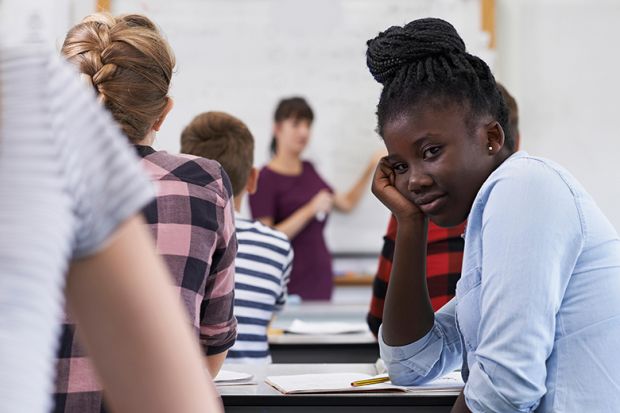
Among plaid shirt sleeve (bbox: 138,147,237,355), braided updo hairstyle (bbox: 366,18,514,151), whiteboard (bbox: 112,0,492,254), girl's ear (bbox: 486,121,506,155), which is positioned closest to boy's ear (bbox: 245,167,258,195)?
plaid shirt sleeve (bbox: 138,147,237,355)

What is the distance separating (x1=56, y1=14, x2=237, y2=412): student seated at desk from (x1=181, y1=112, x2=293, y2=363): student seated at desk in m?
0.80

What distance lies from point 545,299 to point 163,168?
2.32ft

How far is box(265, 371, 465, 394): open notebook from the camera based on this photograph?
1696mm

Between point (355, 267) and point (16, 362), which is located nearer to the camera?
point (16, 362)

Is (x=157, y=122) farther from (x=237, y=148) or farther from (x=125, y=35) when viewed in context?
(x=237, y=148)

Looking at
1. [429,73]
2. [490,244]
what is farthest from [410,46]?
[490,244]

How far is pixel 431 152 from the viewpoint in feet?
4.90

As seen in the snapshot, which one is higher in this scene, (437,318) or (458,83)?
(458,83)

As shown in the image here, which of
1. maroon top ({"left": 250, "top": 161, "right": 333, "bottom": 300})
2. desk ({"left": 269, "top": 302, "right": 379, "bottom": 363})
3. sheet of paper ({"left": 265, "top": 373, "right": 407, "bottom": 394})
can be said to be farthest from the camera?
maroon top ({"left": 250, "top": 161, "right": 333, "bottom": 300})

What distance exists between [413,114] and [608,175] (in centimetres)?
339

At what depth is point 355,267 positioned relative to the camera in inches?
183

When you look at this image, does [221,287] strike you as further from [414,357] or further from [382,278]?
[382,278]

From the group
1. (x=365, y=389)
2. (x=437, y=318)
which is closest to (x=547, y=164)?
(x=437, y=318)

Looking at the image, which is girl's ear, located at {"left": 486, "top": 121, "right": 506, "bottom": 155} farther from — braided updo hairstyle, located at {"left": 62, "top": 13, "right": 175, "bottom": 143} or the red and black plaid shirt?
the red and black plaid shirt
